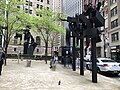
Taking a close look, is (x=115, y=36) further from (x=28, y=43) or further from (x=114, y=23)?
(x=28, y=43)

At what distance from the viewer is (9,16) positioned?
25719mm

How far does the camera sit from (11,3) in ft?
71.5

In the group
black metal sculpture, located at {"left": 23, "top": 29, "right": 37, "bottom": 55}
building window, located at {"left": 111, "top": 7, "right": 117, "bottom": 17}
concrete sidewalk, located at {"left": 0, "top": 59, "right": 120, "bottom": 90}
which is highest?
building window, located at {"left": 111, "top": 7, "right": 117, "bottom": 17}

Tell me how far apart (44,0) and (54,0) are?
3803 mm

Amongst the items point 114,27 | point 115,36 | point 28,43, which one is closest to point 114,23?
point 114,27

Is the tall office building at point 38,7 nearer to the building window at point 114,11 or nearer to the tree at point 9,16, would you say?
the building window at point 114,11

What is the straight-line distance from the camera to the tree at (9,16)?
2178 cm

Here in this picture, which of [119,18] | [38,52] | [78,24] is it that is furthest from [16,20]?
[38,52]

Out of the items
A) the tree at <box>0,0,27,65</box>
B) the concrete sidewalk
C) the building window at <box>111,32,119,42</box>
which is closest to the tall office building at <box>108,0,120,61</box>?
the building window at <box>111,32,119,42</box>

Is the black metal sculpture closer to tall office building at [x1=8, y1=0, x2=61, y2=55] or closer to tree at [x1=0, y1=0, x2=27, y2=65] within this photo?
tree at [x1=0, y1=0, x2=27, y2=65]

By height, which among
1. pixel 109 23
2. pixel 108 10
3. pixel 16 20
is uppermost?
pixel 108 10

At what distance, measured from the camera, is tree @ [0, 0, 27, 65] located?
21781 mm

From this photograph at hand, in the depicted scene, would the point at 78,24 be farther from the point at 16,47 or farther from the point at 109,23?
the point at 16,47

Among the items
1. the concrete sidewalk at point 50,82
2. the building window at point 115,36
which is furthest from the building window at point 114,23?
the concrete sidewalk at point 50,82
